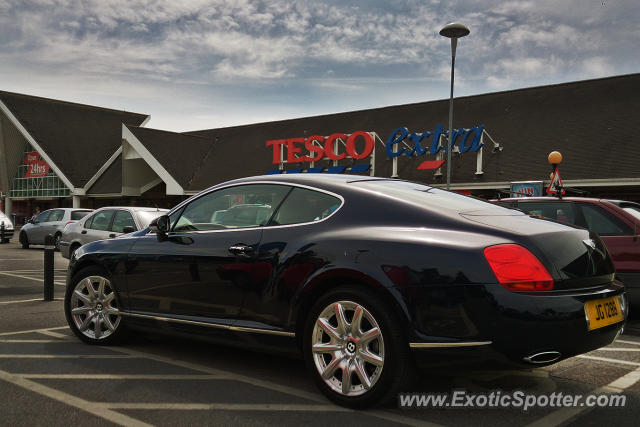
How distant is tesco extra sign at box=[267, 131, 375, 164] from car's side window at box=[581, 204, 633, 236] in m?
17.7

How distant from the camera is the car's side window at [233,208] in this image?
4441 mm

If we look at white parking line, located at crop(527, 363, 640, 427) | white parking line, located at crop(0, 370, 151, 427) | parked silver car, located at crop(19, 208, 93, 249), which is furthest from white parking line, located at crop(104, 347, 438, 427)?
parked silver car, located at crop(19, 208, 93, 249)

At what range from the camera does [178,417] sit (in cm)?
353

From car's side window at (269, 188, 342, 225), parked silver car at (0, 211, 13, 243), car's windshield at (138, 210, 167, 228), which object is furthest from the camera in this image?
parked silver car at (0, 211, 13, 243)

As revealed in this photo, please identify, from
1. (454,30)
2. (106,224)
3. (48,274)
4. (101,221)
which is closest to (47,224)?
(101,221)

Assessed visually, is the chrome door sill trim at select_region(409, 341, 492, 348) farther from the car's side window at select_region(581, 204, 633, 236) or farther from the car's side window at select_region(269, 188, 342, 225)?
the car's side window at select_region(581, 204, 633, 236)

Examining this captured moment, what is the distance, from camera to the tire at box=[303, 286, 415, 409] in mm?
3482

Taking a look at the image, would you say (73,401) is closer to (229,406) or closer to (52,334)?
(229,406)

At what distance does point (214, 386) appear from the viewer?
416 centimetres

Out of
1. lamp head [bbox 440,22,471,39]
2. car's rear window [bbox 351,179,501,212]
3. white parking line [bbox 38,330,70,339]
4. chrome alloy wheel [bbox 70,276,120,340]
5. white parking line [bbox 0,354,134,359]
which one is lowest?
white parking line [bbox 38,330,70,339]

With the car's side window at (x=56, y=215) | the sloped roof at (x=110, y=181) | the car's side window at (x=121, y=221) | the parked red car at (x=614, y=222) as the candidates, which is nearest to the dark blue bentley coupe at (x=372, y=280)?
the parked red car at (x=614, y=222)

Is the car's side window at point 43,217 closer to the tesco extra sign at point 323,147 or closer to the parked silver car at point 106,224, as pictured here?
the parked silver car at point 106,224

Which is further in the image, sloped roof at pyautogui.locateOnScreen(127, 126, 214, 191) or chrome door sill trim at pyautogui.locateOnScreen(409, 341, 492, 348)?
sloped roof at pyautogui.locateOnScreen(127, 126, 214, 191)

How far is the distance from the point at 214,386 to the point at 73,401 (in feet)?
2.99
